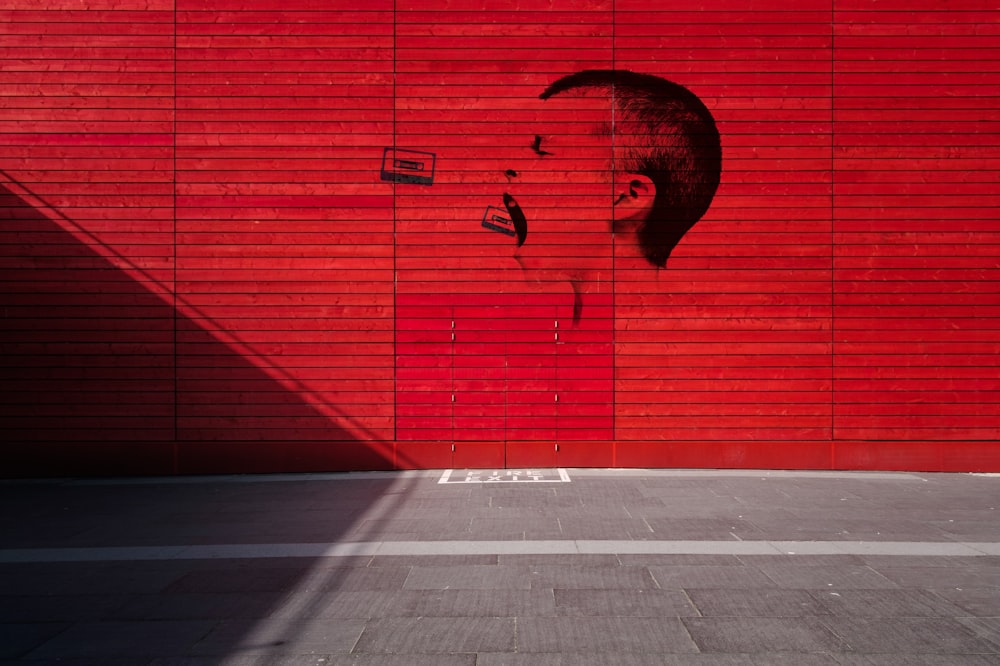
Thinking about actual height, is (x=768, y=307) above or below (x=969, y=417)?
above

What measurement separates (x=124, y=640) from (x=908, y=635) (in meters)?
5.00

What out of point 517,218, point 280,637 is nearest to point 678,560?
point 280,637

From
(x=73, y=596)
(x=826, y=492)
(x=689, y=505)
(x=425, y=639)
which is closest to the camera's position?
(x=425, y=639)

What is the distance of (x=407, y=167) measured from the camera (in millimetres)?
11320

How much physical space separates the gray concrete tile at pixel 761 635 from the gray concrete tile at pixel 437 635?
1245mm

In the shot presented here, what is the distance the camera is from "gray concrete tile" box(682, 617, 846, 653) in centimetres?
453

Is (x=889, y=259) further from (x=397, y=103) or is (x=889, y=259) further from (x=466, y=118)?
(x=397, y=103)

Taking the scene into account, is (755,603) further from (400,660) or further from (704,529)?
(400,660)

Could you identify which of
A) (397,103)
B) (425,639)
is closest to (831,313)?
(397,103)

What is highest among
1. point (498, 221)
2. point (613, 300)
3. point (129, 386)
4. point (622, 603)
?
point (498, 221)

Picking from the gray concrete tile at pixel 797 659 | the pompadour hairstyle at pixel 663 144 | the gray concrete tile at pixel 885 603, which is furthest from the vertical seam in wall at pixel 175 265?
the gray concrete tile at pixel 797 659

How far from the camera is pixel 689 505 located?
8742 millimetres

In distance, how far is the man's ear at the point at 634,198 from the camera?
37.1 feet

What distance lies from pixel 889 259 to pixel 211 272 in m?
10.3
